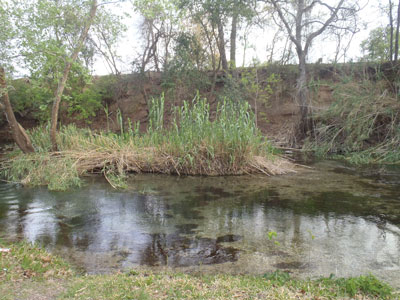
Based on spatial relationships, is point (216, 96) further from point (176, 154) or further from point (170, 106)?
point (176, 154)

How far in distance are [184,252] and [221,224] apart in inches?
41.8

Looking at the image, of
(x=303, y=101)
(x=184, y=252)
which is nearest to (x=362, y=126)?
(x=303, y=101)

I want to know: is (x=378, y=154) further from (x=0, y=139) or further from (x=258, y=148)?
(x=0, y=139)

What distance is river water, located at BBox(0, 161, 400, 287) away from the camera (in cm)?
331

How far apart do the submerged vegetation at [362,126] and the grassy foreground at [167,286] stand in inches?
310

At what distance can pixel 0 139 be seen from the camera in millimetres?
16766

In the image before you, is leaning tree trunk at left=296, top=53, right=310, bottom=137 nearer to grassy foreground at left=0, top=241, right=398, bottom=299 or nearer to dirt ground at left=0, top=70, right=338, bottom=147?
dirt ground at left=0, top=70, right=338, bottom=147

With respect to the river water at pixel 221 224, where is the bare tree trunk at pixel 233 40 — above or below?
above

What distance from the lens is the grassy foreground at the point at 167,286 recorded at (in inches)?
92.2

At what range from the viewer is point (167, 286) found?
2.49 meters

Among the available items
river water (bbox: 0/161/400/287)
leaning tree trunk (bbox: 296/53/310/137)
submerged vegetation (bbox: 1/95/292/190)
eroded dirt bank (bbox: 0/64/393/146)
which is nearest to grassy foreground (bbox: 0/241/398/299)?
river water (bbox: 0/161/400/287)

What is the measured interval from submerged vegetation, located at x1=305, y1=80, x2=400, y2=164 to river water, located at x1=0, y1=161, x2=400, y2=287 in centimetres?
268

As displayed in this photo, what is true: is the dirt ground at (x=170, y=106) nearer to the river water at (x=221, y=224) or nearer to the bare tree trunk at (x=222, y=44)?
the bare tree trunk at (x=222, y=44)

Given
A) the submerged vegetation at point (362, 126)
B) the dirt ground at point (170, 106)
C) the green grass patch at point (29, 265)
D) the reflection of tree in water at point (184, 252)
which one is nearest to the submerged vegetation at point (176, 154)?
the submerged vegetation at point (362, 126)
